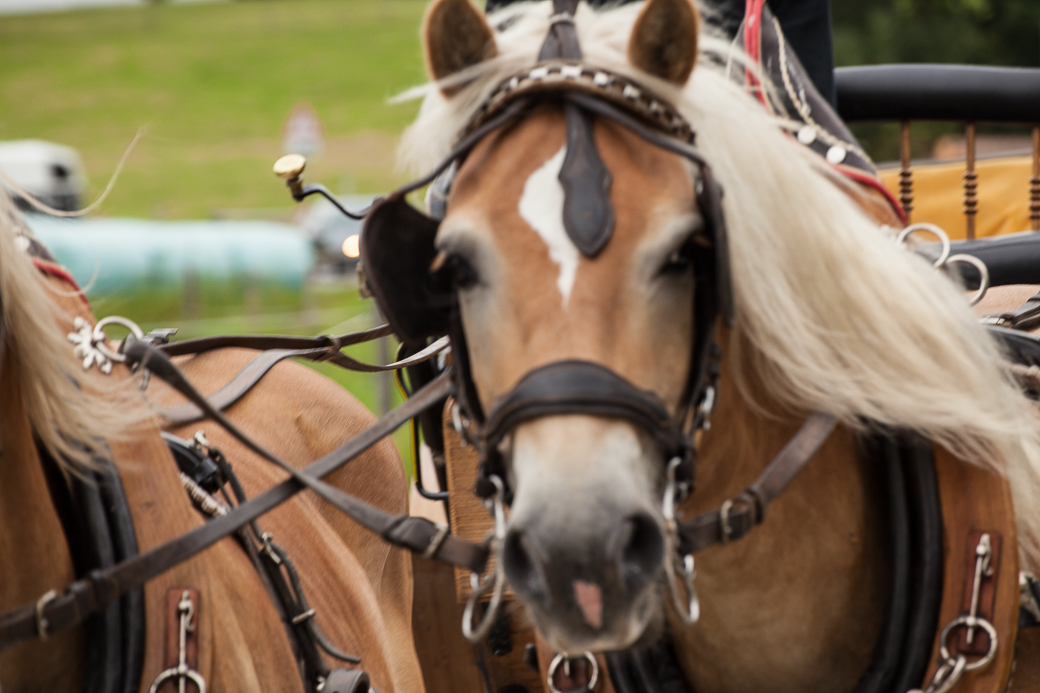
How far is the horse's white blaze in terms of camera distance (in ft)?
5.22

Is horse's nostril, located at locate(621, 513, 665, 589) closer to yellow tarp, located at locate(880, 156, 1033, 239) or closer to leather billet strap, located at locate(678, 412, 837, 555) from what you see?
leather billet strap, located at locate(678, 412, 837, 555)

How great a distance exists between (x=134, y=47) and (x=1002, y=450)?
183ft

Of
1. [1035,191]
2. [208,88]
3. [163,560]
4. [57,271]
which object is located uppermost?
[57,271]

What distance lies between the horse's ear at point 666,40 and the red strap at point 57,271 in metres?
1.12

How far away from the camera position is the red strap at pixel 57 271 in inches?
81.1

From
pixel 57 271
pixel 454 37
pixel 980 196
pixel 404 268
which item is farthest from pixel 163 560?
pixel 980 196

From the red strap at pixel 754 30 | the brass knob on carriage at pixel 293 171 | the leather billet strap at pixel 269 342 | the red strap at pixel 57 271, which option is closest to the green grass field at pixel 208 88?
the leather billet strap at pixel 269 342

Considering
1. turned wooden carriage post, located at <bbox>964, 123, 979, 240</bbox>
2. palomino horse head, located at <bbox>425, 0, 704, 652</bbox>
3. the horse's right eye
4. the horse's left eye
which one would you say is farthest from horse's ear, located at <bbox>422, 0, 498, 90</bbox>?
turned wooden carriage post, located at <bbox>964, 123, 979, 240</bbox>

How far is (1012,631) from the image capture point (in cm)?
188

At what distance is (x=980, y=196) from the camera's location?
5090 millimetres

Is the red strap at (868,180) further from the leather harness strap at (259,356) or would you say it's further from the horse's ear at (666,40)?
the leather harness strap at (259,356)

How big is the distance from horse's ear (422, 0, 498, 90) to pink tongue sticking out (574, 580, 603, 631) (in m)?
0.85

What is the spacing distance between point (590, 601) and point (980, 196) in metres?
4.20

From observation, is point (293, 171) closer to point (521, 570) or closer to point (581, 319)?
point (581, 319)
